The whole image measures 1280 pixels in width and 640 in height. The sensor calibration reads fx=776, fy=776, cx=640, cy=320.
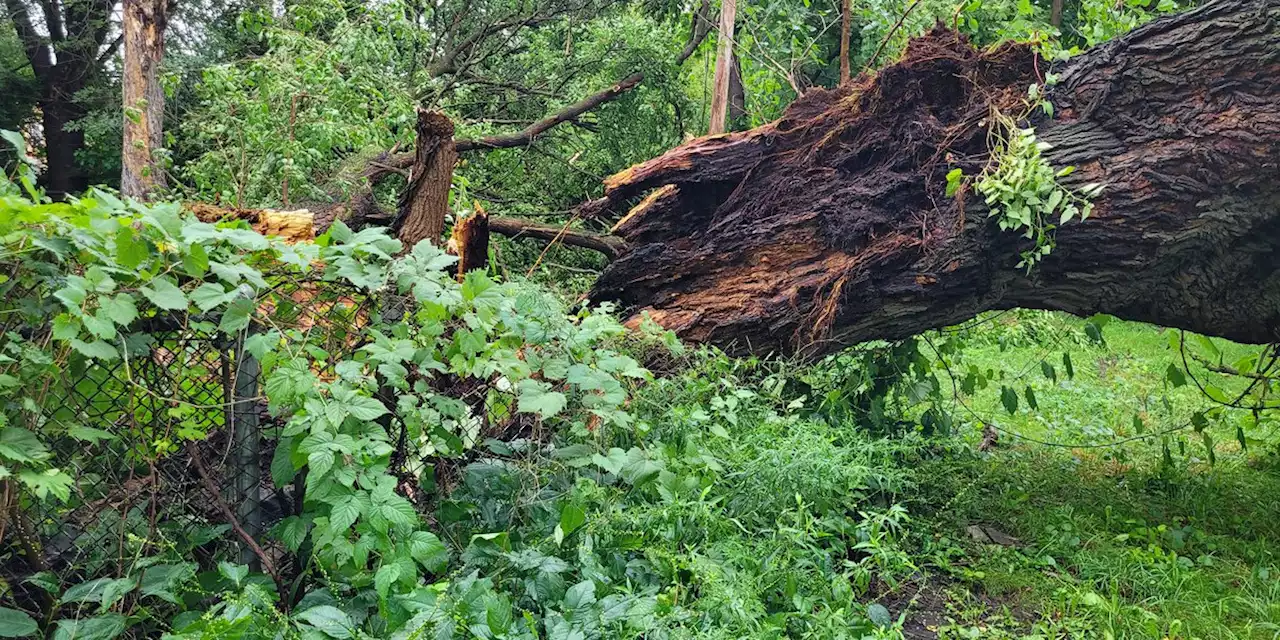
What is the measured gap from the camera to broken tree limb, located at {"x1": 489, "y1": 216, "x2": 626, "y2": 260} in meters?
4.85

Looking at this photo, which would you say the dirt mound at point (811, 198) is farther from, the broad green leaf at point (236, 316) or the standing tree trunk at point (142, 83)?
the standing tree trunk at point (142, 83)

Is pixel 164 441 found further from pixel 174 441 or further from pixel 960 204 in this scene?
pixel 960 204

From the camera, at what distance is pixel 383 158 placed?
5691 mm

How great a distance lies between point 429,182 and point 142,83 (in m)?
5.77

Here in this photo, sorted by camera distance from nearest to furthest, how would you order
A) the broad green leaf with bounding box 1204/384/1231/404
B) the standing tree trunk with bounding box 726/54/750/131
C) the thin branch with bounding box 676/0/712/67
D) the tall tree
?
the broad green leaf with bounding box 1204/384/1231/404, the standing tree trunk with bounding box 726/54/750/131, the thin branch with bounding box 676/0/712/67, the tall tree

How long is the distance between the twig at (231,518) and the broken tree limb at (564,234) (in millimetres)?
2850

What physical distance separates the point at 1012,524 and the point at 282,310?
3.35 m

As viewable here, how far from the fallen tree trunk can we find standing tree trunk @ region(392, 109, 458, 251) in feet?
4.29

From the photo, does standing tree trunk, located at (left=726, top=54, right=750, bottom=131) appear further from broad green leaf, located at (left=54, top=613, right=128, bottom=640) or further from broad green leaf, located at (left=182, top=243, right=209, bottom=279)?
broad green leaf, located at (left=54, top=613, right=128, bottom=640)

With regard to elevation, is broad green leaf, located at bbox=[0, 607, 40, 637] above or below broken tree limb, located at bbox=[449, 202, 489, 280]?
below

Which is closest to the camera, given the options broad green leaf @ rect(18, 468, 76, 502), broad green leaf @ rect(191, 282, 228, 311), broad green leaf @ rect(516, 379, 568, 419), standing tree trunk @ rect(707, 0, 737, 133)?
broad green leaf @ rect(18, 468, 76, 502)

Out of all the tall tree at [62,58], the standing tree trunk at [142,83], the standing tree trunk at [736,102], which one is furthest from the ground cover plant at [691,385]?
the tall tree at [62,58]

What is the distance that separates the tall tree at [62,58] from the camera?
1159 cm

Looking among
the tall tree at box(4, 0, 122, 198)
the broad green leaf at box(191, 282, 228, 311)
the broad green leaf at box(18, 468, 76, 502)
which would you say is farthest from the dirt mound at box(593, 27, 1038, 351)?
the tall tree at box(4, 0, 122, 198)
